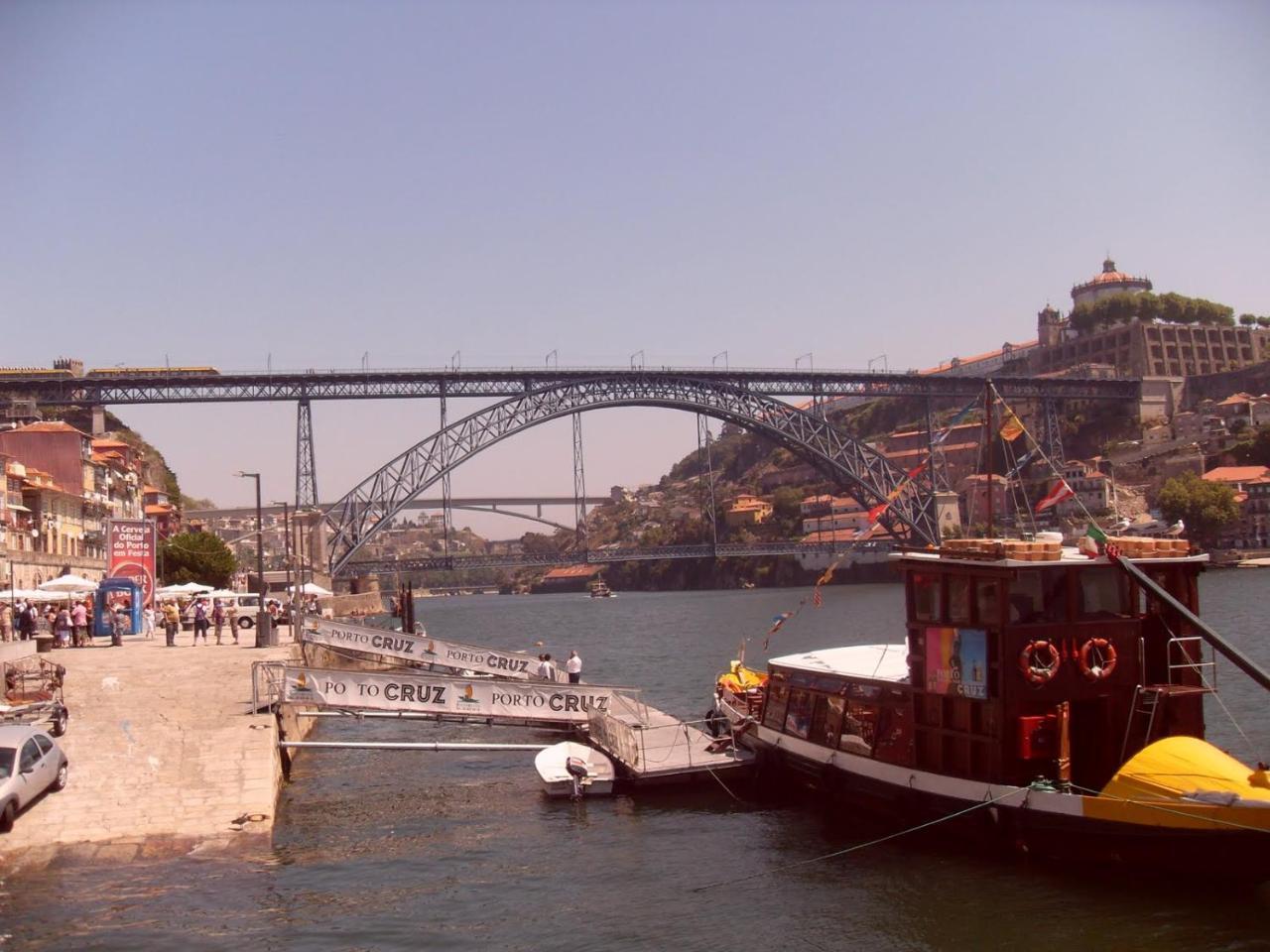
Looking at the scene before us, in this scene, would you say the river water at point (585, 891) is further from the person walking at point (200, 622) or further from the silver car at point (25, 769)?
the person walking at point (200, 622)

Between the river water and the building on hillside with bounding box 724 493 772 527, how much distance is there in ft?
379

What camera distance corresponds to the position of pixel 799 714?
16.6 metres

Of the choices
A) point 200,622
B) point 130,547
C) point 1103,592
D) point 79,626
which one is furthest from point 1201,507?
point 1103,592

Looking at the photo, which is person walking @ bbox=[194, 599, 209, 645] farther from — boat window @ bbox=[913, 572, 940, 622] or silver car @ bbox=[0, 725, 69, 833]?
boat window @ bbox=[913, 572, 940, 622]

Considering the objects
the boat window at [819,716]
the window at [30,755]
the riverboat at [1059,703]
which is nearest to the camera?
the riverboat at [1059,703]

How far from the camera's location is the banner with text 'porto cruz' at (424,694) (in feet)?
58.2

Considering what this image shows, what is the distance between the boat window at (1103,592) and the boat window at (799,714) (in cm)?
421

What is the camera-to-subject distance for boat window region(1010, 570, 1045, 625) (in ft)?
43.0

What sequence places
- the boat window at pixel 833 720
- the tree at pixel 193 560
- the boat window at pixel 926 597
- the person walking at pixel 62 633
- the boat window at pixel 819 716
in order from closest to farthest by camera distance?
the boat window at pixel 926 597 < the boat window at pixel 833 720 < the boat window at pixel 819 716 < the person walking at pixel 62 633 < the tree at pixel 193 560

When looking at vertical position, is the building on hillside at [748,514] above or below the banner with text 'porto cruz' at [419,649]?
above

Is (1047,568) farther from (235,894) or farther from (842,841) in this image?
(235,894)

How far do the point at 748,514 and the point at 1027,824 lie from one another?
121978 millimetres

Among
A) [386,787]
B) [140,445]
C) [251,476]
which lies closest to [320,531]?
[140,445]

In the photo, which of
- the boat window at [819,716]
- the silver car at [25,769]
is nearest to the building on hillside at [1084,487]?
the boat window at [819,716]
